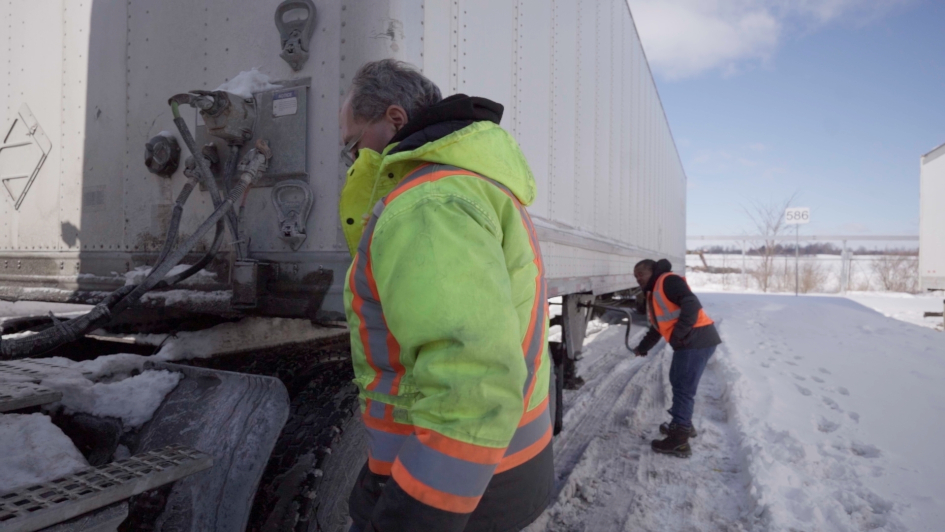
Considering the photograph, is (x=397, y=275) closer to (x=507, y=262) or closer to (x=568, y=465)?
(x=507, y=262)

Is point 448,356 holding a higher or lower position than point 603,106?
lower

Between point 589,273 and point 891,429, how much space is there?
303 centimetres

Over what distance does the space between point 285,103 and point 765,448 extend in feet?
13.9

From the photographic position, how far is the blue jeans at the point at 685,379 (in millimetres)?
4486

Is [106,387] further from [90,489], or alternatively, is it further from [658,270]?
[658,270]

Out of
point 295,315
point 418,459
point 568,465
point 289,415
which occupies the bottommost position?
point 568,465

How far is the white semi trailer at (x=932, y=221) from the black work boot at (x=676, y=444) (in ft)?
37.1

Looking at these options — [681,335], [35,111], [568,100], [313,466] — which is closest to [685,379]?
[681,335]

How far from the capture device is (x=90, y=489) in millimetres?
1230

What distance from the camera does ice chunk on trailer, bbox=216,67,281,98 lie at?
6.68 feet

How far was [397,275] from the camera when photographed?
1.04 metres

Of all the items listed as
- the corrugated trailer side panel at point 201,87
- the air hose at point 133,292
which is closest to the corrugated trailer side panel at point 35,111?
the corrugated trailer side panel at point 201,87

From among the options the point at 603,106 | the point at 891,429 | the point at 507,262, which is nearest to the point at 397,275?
the point at 507,262

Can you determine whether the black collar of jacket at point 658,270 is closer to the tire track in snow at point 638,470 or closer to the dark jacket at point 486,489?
the tire track in snow at point 638,470
